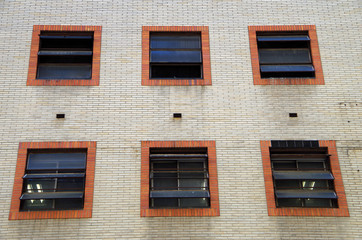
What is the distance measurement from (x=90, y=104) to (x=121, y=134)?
1280 mm

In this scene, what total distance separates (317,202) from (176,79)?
519 cm

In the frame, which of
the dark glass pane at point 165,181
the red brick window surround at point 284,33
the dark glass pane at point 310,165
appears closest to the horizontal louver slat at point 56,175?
the dark glass pane at point 165,181

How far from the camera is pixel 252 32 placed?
1059 cm

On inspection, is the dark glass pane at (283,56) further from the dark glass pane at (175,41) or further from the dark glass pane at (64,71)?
the dark glass pane at (64,71)

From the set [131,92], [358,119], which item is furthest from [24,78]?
[358,119]

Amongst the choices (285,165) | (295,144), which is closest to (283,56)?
(295,144)

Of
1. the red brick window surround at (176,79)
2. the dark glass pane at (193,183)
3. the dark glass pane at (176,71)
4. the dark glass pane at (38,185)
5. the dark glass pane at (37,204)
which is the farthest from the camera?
the dark glass pane at (176,71)

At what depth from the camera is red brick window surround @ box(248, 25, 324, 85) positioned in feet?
32.9

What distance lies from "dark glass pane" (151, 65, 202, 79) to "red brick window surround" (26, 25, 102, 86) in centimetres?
172

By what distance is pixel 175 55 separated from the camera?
10508 millimetres

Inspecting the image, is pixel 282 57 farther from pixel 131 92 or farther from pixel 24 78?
pixel 24 78

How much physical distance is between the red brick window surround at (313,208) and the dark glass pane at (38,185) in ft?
18.7

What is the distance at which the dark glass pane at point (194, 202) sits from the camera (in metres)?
9.03

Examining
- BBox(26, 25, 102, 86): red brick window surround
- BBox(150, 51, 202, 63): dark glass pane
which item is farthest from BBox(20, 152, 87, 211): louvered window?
BBox(150, 51, 202, 63): dark glass pane
